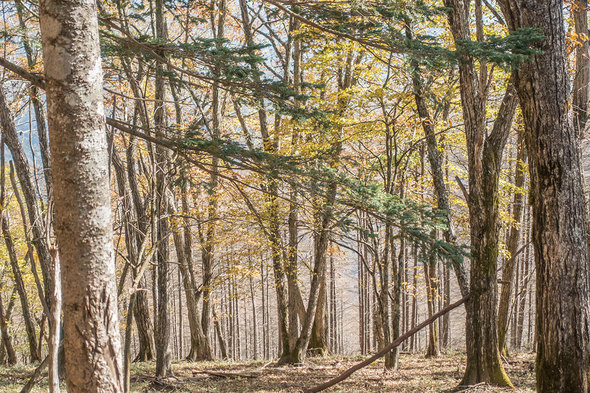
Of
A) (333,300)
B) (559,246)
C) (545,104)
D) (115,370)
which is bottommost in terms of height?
(333,300)

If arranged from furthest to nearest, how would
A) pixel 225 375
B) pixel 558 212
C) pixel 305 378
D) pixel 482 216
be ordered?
pixel 225 375 < pixel 305 378 < pixel 482 216 < pixel 558 212

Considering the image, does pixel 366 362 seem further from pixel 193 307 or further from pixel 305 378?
pixel 193 307

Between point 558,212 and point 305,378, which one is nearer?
point 558,212

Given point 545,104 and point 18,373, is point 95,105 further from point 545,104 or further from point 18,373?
point 18,373

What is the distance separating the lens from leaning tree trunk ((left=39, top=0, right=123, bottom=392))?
105 inches

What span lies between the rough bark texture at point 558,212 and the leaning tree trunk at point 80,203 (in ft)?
12.1

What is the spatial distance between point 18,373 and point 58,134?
888 centimetres

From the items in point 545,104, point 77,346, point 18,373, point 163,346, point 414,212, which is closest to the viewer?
point 77,346

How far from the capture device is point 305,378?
9.09 meters

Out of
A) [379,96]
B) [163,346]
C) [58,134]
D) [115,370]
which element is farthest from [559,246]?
[163,346]

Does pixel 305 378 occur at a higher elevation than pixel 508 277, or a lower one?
lower

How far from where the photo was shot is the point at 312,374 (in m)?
9.55

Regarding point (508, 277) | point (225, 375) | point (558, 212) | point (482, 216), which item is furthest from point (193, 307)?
point (558, 212)

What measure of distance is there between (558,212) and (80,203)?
3.93 m
